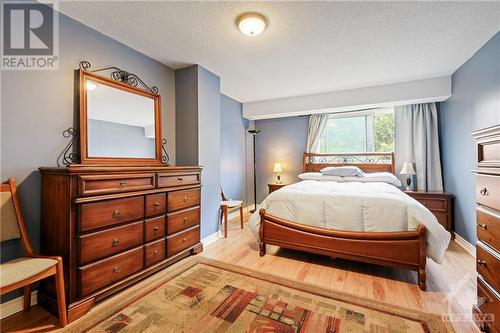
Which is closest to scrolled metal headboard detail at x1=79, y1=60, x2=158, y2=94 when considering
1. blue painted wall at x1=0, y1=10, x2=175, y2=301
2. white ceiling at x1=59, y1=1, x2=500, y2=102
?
blue painted wall at x1=0, y1=10, x2=175, y2=301

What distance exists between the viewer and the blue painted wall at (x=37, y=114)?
1.62 metres

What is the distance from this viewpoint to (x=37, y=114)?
1771 millimetres

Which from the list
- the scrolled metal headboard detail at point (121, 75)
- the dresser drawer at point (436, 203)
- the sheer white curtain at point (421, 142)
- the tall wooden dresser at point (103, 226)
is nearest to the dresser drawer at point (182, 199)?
the tall wooden dresser at point (103, 226)

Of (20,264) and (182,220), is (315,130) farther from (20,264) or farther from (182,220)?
(20,264)

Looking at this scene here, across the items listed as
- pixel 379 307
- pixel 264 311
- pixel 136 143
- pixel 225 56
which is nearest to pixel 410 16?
pixel 225 56

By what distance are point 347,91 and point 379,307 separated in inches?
136

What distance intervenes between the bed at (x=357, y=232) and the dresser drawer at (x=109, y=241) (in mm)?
1352

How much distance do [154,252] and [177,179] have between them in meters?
0.79

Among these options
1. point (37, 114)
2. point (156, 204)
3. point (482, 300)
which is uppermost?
point (37, 114)

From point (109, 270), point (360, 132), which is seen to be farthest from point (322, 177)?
point (109, 270)

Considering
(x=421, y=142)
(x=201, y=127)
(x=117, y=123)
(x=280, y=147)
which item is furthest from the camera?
(x=280, y=147)

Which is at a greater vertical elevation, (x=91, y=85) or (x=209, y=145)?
(x=91, y=85)

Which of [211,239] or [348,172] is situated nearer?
[211,239]

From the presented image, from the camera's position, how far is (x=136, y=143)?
2.55m
